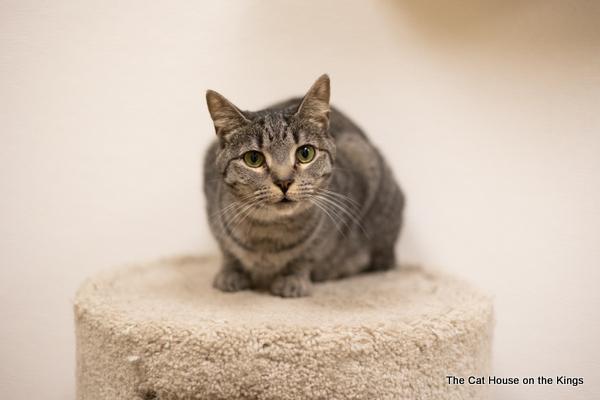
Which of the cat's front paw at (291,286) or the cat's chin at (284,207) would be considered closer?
Answer: the cat's chin at (284,207)

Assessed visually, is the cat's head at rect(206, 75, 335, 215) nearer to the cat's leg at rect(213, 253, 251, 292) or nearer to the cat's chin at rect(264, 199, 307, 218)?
the cat's chin at rect(264, 199, 307, 218)

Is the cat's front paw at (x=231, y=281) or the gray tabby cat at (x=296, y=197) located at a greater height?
the gray tabby cat at (x=296, y=197)

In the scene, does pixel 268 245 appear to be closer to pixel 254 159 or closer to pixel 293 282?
pixel 293 282

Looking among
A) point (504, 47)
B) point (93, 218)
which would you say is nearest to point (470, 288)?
point (504, 47)

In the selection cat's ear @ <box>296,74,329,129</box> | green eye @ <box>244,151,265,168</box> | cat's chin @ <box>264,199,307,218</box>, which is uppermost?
cat's ear @ <box>296,74,329,129</box>

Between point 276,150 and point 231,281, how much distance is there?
0.41 metres

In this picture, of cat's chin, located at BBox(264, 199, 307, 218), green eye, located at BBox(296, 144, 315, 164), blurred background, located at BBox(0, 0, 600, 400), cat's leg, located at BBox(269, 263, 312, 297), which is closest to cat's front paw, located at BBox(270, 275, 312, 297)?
cat's leg, located at BBox(269, 263, 312, 297)

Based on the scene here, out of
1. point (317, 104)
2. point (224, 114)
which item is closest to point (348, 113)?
point (317, 104)

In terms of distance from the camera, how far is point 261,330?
3.30ft

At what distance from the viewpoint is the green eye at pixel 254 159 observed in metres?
1.24

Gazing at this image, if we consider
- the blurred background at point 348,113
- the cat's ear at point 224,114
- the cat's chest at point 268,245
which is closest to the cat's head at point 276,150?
the cat's ear at point 224,114

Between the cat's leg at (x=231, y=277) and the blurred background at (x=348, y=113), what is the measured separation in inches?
21.8

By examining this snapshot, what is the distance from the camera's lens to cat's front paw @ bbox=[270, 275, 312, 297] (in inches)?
52.6

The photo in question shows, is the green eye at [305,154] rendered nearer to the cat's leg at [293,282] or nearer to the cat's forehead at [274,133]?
the cat's forehead at [274,133]
